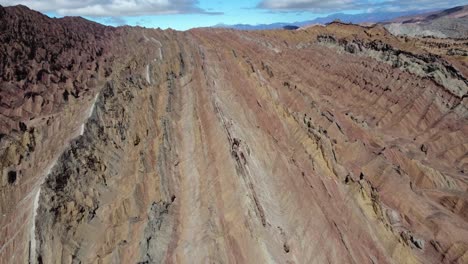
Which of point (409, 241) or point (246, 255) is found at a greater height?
point (246, 255)

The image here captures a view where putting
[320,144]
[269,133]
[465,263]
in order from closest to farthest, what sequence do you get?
[465,263] → [320,144] → [269,133]

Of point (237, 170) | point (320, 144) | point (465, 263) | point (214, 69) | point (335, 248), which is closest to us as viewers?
point (335, 248)

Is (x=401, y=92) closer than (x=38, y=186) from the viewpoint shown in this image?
No

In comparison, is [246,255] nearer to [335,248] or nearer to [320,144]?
[335,248]

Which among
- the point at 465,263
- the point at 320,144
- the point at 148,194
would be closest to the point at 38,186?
the point at 148,194

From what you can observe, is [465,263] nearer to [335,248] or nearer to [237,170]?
[335,248]

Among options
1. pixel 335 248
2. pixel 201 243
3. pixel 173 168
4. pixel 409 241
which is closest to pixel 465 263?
pixel 409 241
